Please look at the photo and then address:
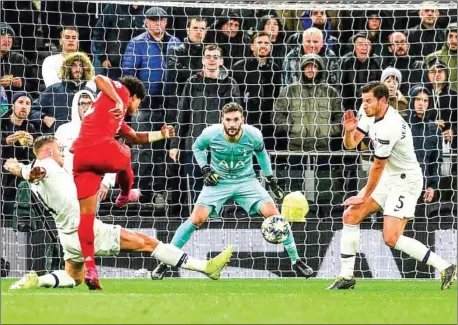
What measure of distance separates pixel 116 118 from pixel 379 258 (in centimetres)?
493

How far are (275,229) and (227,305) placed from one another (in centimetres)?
420

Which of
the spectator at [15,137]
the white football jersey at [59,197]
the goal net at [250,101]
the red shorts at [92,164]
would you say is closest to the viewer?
the red shorts at [92,164]

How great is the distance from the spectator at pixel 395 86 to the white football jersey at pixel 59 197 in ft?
16.3

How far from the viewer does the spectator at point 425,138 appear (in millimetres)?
15891

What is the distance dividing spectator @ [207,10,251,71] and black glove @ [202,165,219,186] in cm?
252

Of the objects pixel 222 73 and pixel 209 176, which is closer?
pixel 209 176

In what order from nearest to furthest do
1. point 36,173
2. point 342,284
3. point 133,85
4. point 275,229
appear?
point 36,173 → point 133,85 → point 342,284 → point 275,229

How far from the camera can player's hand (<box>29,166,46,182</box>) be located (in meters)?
11.8

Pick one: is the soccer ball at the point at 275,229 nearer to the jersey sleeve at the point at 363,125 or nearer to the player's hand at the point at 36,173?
the jersey sleeve at the point at 363,125

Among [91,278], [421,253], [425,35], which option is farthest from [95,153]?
[425,35]

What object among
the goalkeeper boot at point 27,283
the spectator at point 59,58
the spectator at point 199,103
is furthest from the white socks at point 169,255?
the spectator at point 59,58

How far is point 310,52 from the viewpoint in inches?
642

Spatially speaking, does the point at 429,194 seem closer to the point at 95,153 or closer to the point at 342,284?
the point at 342,284

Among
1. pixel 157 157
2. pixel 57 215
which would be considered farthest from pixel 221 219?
pixel 57 215
